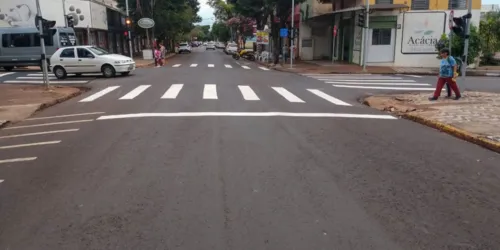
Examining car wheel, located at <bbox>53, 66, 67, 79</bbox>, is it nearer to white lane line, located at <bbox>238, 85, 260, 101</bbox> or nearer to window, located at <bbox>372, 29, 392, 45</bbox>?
white lane line, located at <bbox>238, 85, 260, 101</bbox>

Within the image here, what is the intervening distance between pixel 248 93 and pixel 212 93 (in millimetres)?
1206

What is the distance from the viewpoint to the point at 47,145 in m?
7.74

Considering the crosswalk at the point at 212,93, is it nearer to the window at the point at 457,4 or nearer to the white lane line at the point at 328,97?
the white lane line at the point at 328,97

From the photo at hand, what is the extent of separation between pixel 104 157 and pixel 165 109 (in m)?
4.80

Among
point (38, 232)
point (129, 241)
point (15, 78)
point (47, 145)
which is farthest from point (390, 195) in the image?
point (15, 78)

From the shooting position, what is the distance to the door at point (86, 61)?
22.3 meters

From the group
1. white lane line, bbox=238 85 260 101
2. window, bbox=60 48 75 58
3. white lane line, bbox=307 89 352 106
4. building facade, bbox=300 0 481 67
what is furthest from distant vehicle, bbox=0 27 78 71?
building facade, bbox=300 0 481 67

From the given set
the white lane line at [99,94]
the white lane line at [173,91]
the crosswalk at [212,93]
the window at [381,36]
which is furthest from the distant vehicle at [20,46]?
the window at [381,36]

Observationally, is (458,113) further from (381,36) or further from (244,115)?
(381,36)

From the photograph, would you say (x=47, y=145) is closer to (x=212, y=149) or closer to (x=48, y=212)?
(x=212, y=149)

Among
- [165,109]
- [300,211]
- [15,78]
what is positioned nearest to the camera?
[300,211]

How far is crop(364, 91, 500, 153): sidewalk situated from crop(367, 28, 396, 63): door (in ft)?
52.4

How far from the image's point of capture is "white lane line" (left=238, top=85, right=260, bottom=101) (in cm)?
1384

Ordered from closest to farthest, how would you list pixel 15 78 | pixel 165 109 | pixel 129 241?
pixel 129 241 < pixel 165 109 < pixel 15 78
